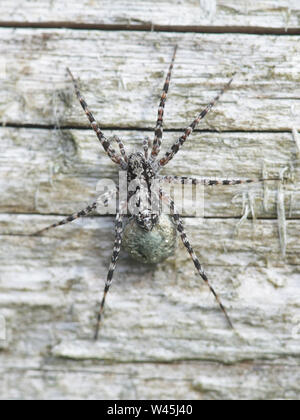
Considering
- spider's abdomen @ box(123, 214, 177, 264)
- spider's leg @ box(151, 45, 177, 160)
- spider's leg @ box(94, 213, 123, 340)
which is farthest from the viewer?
spider's leg @ box(151, 45, 177, 160)

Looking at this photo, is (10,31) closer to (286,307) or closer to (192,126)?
(192,126)

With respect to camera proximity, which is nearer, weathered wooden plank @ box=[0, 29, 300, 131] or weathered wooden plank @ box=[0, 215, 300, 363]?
weathered wooden plank @ box=[0, 215, 300, 363]

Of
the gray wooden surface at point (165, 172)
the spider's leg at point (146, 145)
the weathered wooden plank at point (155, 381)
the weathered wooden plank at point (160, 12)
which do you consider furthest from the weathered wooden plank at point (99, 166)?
the weathered wooden plank at point (155, 381)

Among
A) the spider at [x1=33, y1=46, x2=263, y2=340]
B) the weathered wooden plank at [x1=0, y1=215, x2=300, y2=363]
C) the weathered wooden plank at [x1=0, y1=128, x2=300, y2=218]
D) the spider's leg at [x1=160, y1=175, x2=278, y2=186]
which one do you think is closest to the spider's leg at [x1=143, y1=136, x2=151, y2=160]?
the spider at [x1=33, y1=46, x2=263, y2=340]

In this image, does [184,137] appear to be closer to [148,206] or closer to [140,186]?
[140,186]

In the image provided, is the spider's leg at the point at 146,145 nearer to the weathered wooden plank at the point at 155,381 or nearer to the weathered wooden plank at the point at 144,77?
the weathered wooden plank at the point at 144,77

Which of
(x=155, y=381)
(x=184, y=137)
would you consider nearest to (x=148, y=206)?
(x=184, y=137)

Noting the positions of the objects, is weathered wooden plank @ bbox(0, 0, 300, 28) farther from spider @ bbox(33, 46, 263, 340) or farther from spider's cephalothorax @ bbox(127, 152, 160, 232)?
spider's cephalothorax @ bbox(127, 152, 160, 232)
